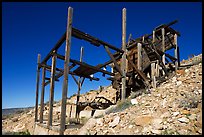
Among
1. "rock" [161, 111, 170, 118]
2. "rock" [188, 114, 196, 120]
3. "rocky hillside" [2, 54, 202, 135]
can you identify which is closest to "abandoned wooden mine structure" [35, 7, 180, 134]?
"rocky hillside" [2, 54, 202, 135]

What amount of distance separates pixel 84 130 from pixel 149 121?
2.16 meters

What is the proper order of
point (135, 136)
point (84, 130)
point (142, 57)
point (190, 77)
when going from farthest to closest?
point (142, 57) → point (190, 77) → point (84, 130) → point (135, 136)

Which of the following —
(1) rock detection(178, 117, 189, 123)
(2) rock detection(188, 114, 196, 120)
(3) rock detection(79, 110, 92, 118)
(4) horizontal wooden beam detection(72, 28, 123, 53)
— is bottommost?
(3) rock detection(79, 110, 92, 118)

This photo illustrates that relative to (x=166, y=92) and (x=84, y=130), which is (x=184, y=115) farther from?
(x=84, y=130)

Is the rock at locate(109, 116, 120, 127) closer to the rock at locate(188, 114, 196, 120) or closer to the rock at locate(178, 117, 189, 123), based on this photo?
the rock at locate(178, 117, 189, 123)

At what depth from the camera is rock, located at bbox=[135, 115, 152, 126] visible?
6.09 metres

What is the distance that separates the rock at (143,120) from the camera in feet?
20.0

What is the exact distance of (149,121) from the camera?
241 inches

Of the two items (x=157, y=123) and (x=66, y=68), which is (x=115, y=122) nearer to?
(x=157, y=123)

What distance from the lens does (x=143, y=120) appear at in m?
6.24

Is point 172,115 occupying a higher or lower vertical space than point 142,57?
lower

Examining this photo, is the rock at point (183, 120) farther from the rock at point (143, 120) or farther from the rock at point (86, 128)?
the rock at point (86, 128)

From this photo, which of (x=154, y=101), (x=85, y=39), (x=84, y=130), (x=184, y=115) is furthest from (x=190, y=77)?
(x=84, y=130)

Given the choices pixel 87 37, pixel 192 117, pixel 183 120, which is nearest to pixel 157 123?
pixel 183 120
